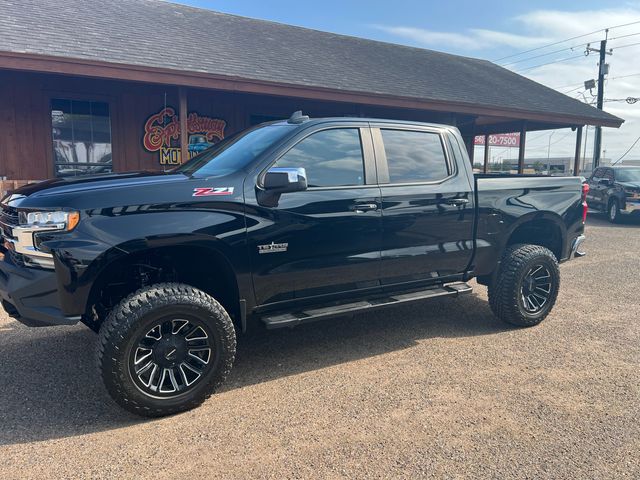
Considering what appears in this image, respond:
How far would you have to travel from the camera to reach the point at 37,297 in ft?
10.0

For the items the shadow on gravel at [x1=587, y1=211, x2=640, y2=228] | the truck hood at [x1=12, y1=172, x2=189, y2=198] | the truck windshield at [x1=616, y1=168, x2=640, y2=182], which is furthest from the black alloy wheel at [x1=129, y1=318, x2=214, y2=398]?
the truck windshield at [x1=616, y1=168, x2=640, y2=182]

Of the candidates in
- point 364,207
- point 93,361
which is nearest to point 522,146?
point 364,207

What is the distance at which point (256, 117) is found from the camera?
40.8ft

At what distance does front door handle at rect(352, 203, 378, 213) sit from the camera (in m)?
3.94

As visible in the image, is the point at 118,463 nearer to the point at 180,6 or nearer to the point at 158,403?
the point at 158,403

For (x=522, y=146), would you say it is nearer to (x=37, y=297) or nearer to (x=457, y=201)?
(x=457, y=201)

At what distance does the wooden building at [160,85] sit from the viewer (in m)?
8.77

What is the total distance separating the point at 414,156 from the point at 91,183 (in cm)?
271

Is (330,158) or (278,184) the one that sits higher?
(330,158)

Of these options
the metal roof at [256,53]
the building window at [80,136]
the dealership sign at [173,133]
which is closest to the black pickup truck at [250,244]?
the metal roof at [256,53]

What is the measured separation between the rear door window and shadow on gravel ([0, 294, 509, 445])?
1566mm

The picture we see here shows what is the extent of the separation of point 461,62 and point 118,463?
18.1 metres

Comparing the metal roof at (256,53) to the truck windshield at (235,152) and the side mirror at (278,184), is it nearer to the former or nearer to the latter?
the truck windshield at (235,152)

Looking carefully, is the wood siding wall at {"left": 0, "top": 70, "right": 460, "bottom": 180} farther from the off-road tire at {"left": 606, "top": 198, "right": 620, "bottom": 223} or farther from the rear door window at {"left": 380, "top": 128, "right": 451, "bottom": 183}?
the off-road tire at {"left": 606, "top": 198, "right": 620, "bottom": 223}
